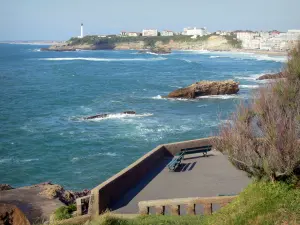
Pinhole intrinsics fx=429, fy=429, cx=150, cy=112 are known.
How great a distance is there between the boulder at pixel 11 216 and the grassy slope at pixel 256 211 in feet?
13.3

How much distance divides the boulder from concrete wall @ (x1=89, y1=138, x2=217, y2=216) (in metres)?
2.03

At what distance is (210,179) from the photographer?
12.7 metres

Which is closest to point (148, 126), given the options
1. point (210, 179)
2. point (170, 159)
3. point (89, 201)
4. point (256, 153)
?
point (170, 159)

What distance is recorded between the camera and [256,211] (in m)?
7.88

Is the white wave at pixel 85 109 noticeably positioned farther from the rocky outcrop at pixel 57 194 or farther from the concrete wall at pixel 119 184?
the concrete wall at pixel 119 184

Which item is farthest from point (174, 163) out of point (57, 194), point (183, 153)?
point (57, 194)

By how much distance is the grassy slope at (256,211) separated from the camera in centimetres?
757

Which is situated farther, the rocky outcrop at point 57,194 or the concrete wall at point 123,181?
the rocky outcrop at point 57,194

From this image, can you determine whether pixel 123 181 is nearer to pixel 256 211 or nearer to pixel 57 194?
pixel 57 194

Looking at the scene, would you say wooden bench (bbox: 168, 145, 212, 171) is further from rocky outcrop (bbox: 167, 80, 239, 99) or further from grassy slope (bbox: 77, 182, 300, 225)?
rocky outcrop (bbox: 167, 80, 239, 99)

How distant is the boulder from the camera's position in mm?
11316

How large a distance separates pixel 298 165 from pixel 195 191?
3.81m

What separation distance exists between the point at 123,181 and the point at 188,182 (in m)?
1.97

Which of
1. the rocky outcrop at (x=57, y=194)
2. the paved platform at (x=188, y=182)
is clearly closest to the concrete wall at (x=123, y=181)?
the paved platform at (x=188, y=182)
